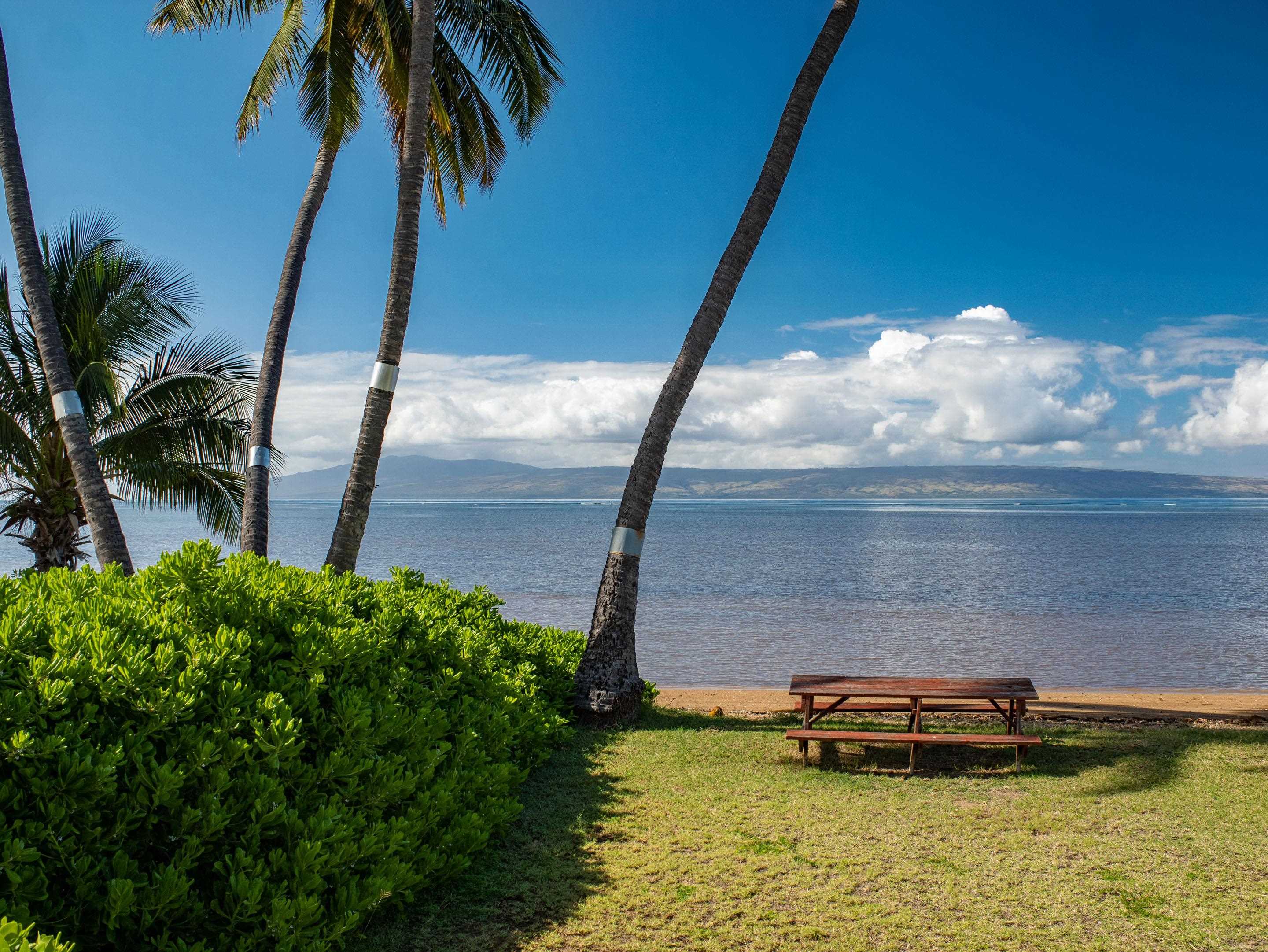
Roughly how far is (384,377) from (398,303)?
0.76 metres

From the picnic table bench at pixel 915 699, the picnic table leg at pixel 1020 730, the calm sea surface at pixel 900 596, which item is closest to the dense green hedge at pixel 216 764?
the picnic table bench at pixel 915 699

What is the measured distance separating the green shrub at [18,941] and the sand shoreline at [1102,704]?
7788 millimetres

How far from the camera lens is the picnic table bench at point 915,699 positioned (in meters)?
6.43

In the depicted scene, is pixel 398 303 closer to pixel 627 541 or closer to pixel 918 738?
pixel 627 541

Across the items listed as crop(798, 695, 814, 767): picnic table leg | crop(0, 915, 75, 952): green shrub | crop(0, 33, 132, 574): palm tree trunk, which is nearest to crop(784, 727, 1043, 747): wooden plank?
crop(798, 695, 814, 767): picnic table leg

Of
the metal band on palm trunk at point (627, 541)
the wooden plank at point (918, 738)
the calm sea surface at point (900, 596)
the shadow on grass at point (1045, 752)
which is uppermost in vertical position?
the metal band on palm trunk at point (627, 541)

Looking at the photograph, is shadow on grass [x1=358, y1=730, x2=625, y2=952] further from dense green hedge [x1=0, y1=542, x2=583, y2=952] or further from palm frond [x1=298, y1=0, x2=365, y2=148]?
palm frond [x1=298, y1=0, x2=365, y2=148]

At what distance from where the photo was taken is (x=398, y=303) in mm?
8367

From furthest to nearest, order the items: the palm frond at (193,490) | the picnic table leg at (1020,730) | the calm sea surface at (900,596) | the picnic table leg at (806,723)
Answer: the calm sea surface at (900,596) → the palm frond at (193,490) → the picnic table leg at (806,723) → the picnic table leg at (1020,730)

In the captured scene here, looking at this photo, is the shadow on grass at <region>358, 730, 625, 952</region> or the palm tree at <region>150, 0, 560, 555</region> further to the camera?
the palm tree at <region>150, 0, 560, 555</region>

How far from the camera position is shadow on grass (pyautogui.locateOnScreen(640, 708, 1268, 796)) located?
6.49 metres

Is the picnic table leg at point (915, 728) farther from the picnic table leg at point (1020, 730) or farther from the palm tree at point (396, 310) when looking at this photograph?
the palm tree at point (396, 310)

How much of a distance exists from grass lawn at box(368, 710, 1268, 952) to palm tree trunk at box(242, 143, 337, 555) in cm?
412

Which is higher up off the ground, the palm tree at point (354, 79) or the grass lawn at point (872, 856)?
the palm tree at point (354, 79)
